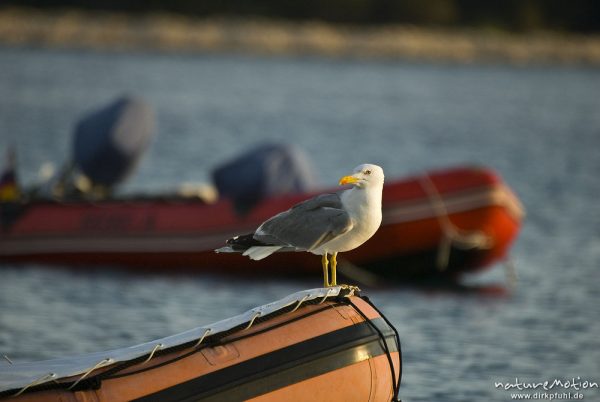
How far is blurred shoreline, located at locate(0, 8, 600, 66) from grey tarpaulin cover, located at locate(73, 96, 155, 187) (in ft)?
211

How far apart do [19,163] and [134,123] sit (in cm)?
1022

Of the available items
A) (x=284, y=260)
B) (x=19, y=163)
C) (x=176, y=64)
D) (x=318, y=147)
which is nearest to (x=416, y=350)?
(x=284, y=260)

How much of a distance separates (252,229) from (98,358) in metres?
6.50

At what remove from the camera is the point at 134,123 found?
16750mm

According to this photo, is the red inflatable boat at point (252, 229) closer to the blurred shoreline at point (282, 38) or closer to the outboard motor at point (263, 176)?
the outboard motor at point (263, 176)

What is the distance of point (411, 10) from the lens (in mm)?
103625

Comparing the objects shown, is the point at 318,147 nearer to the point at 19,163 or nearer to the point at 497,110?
the point at 19,163

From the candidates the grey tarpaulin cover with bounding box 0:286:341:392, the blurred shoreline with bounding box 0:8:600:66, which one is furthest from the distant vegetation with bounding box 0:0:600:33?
the grey tarpaulin cover with bounding box 0:286:341:392

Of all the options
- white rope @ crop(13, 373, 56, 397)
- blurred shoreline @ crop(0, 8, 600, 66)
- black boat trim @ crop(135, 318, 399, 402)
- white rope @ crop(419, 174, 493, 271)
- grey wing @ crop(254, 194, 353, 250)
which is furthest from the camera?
blurred shoreline @ crop(0, 8, 600, 66)

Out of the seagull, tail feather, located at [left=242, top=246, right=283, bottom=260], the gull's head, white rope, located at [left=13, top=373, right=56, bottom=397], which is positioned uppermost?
the gull's head

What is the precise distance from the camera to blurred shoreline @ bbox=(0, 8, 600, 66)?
3319 inches

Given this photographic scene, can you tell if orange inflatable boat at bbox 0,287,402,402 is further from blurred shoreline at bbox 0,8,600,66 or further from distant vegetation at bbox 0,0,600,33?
distant vegetation at bbox 0,0,600,33

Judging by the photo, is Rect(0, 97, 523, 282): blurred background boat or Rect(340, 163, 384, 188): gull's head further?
Rect(0, 97, 523, 282): blurred background boat

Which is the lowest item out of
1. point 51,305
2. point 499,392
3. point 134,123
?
point 499,392
